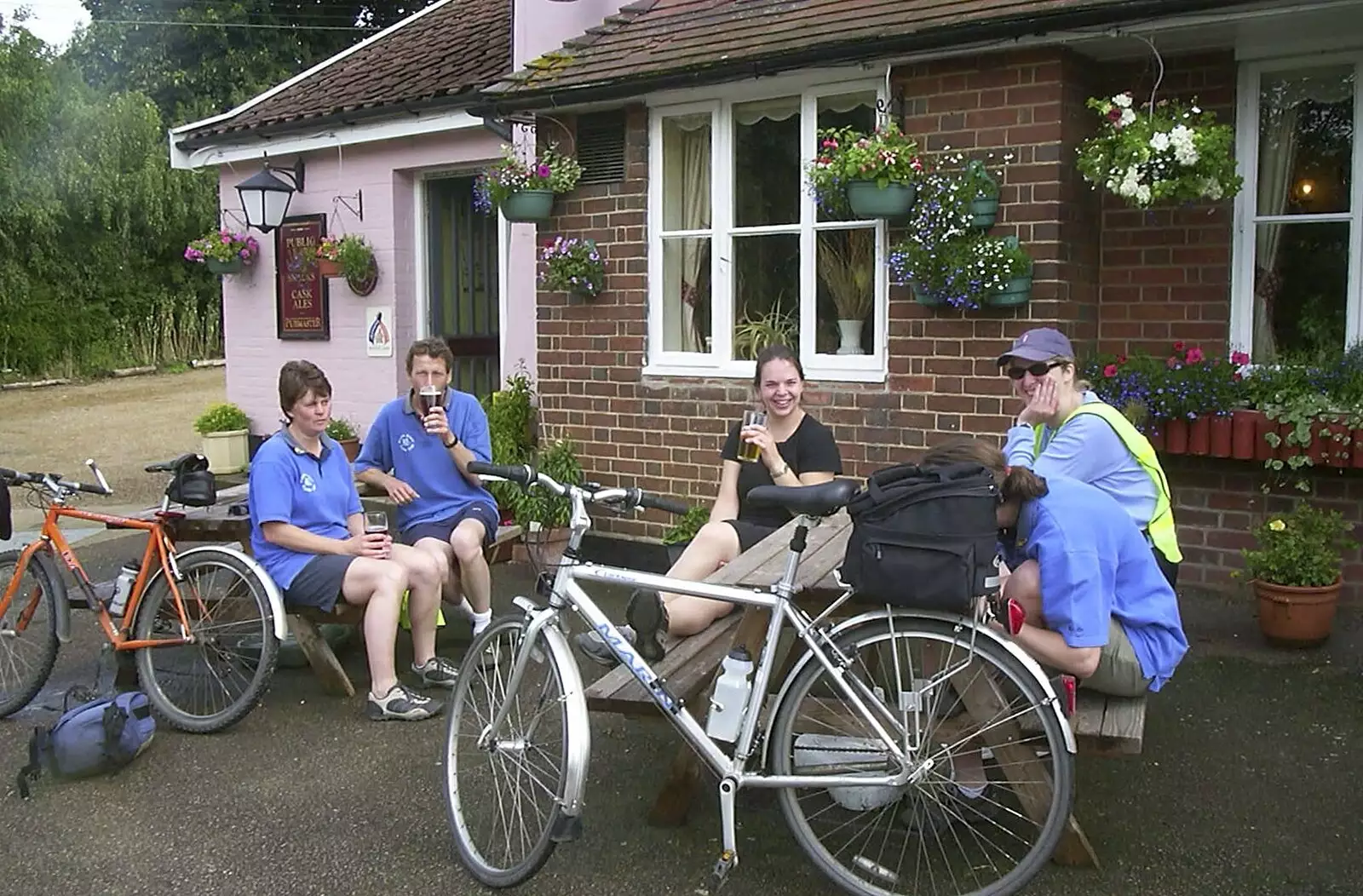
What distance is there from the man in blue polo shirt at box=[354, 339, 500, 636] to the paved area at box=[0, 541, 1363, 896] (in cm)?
74

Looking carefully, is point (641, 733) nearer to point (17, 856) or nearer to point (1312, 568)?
point (17, 856)

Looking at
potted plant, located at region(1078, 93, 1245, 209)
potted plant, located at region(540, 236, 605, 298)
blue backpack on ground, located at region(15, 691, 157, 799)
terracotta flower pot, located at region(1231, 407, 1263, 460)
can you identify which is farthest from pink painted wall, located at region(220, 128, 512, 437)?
blue backpack on ground, located at region(15, 691, 157, 799)

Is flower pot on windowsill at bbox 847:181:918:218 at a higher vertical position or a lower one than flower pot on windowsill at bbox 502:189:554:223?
lower

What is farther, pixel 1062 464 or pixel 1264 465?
pixel 1264 465

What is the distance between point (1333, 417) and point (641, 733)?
3.20m

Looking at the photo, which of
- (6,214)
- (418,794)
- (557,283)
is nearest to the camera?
(418,794)

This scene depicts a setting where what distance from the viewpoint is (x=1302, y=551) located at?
17.2 ft

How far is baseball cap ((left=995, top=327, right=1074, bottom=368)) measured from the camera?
3984 mm

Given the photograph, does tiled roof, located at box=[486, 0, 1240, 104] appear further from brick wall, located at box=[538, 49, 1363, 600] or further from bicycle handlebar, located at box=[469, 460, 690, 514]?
bicycle handlebar, located at box=[469, 460, 690, 514]

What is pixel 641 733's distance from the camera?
4.64 m

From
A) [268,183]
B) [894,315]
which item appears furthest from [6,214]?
[894,315]

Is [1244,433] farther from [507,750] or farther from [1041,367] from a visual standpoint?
[507,750]

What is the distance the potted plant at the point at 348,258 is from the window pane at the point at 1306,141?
21.5 feet

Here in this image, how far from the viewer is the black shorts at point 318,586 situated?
4.77 metres
